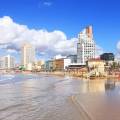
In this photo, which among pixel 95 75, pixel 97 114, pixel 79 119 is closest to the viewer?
pixel 79 119

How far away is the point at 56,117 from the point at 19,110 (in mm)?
4694

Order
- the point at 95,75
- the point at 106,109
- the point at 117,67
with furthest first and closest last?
the point at 117,67 < the point at 95,75 < the point at 106,109

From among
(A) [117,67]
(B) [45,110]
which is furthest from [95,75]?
(B) [45,110]

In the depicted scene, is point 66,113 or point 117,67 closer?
point 66,113

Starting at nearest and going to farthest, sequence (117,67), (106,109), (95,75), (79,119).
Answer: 1. (79,119)
2. (106,109)
3. (95,75)
4. (117,67)

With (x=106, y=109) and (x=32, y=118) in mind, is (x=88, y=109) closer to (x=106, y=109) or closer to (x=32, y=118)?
(x=106, y=109)

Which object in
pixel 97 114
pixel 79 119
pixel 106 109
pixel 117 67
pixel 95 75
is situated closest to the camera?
pixel 79 119

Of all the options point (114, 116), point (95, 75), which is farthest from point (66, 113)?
point (95, 75)

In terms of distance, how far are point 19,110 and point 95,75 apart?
88.1m

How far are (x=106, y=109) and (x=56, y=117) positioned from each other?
485 centimetres

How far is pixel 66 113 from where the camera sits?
2372cm

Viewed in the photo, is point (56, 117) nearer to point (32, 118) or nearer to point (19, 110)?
point (32, 118)

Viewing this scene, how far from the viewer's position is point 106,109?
82.3 ft

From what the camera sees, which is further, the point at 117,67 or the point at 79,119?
the point at 117,67
